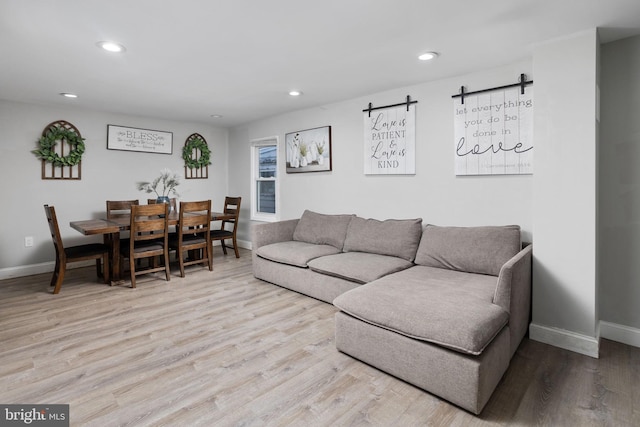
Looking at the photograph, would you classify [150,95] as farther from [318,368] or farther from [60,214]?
[318,368]

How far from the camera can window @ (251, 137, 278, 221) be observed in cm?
535

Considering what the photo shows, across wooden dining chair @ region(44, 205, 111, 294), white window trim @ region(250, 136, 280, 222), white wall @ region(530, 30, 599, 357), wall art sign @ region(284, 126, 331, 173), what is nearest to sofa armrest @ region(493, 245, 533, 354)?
white wall @ region(530, 30, 599, 357)

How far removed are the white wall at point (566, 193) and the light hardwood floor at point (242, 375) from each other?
0.24 m

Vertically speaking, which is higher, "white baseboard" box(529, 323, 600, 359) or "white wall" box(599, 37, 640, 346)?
"white wall" box(599, 37, 640, 346)

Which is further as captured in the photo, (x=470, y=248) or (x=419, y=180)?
(x=419, y=180)

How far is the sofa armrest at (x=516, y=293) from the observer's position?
1957 mm

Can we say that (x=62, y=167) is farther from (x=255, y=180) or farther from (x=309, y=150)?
(x=309, y=150)

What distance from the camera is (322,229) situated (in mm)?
4008

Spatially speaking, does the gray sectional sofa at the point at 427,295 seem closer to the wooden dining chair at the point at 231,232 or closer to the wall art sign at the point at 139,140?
the wooden dining chair at the point at 231,232

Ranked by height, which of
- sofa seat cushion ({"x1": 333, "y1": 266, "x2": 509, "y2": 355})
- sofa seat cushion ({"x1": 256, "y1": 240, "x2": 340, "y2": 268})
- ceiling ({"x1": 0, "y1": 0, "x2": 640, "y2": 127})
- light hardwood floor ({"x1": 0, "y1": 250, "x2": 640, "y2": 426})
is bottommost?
light hardwood floor ({"x1": 0, "y1": 250, "x2": 640, "y2": 426})

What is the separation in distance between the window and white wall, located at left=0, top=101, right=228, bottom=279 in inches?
46.9

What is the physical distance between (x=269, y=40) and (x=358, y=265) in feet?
6.35

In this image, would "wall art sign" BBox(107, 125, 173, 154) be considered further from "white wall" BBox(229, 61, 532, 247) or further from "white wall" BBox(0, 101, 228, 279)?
"white wall" BBox(229, 61, 532, 247)

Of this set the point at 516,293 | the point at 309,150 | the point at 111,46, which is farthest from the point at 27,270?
the point at 516,293
